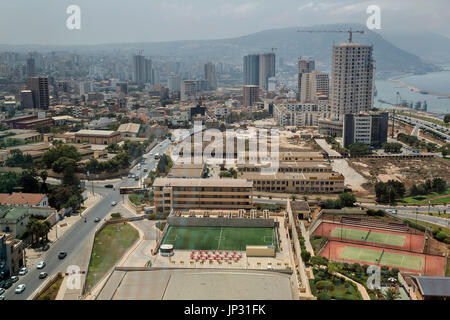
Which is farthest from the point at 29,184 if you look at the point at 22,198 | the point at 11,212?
the point at 11,212

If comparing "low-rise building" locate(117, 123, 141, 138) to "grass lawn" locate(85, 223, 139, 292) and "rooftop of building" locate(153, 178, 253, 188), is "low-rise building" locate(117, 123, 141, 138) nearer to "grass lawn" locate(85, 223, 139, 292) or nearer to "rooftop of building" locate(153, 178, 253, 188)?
"rooftop of building" locate(153, 178, 253, 188)

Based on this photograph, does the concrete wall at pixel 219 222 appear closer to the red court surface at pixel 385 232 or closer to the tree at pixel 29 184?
the red court surface at pixel 385 232

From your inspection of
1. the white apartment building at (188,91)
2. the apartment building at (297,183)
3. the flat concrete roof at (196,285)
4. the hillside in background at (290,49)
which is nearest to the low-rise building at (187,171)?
the apartment building at (297,183)

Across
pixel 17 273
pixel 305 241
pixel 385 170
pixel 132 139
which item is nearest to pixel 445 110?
pixel 385 170

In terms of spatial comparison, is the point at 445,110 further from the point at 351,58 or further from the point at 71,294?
the point at 71,294

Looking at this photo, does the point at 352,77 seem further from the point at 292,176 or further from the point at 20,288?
the point at 20,288

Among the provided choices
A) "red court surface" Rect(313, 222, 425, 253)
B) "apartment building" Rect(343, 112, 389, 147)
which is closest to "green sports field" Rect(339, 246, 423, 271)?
"red court surface" Rect(313, 222, 425, 253)
